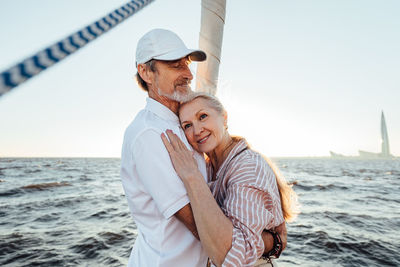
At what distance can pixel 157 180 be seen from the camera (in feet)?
4.94

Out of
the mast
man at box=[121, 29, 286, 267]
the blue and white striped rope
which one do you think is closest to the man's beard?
man at box=[121, 29, 286, 267]

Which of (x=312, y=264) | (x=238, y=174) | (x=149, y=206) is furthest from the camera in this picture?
(x=312, y=264)

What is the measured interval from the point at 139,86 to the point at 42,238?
7.16m

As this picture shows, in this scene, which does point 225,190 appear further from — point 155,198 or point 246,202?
point 155,198

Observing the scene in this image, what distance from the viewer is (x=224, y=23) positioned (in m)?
3.00

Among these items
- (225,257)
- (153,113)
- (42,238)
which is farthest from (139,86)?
(42,238)

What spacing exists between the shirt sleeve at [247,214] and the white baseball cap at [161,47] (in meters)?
1.01

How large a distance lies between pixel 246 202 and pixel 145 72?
1302 mm

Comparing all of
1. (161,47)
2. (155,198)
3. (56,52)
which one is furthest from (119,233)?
(56,52)

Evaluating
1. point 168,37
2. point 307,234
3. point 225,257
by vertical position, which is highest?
point 168,37

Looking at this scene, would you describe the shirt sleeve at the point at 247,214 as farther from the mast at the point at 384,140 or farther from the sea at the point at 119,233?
the mast at the point at 384,140

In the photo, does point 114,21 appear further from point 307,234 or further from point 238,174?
point 307,234

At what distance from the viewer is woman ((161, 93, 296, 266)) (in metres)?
1.45

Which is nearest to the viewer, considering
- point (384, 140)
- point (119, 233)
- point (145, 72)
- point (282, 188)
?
point (145, 72)
